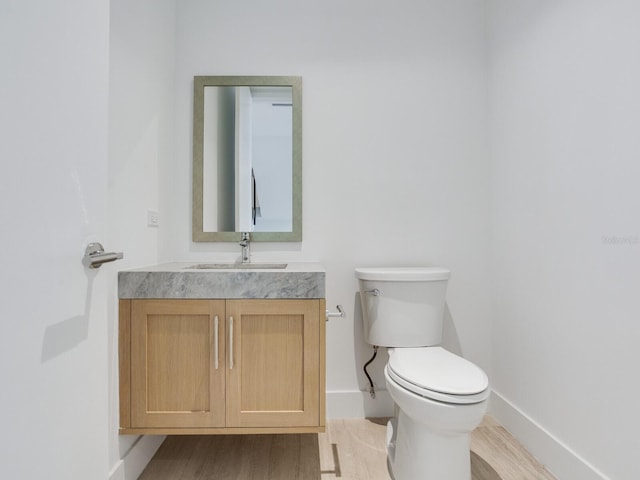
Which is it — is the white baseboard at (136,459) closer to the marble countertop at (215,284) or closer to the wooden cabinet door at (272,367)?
the wooden cabinet door at (272,367)

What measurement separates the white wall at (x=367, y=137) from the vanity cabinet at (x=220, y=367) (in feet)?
1.96

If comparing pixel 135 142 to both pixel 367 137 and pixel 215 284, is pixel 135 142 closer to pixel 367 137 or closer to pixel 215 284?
pixel 215 284

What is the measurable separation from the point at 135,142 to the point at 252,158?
624 mm

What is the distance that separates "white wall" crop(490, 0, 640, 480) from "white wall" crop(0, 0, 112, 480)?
1.58 m

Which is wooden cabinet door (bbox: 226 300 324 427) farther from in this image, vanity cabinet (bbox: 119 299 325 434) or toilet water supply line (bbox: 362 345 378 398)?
toilet water supply line (bbox: 362 345 378 398)

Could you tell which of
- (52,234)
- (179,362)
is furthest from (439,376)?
(52,234)

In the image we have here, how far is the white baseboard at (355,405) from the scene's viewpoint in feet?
6.39

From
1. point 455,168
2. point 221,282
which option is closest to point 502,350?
point 455,168

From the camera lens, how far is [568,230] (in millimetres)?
1435

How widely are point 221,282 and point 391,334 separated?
2.85 feet

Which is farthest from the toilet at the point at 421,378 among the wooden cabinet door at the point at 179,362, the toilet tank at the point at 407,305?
the wooden cabinet door at the point at 179,362

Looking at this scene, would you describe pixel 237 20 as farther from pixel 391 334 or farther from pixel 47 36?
pixel 391 334

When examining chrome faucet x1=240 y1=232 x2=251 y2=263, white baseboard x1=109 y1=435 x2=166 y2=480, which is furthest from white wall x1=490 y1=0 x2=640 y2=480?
white baseboard x1=109 y1=435 x2=166 y2=480

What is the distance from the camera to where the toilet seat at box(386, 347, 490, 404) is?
1.21 meters
